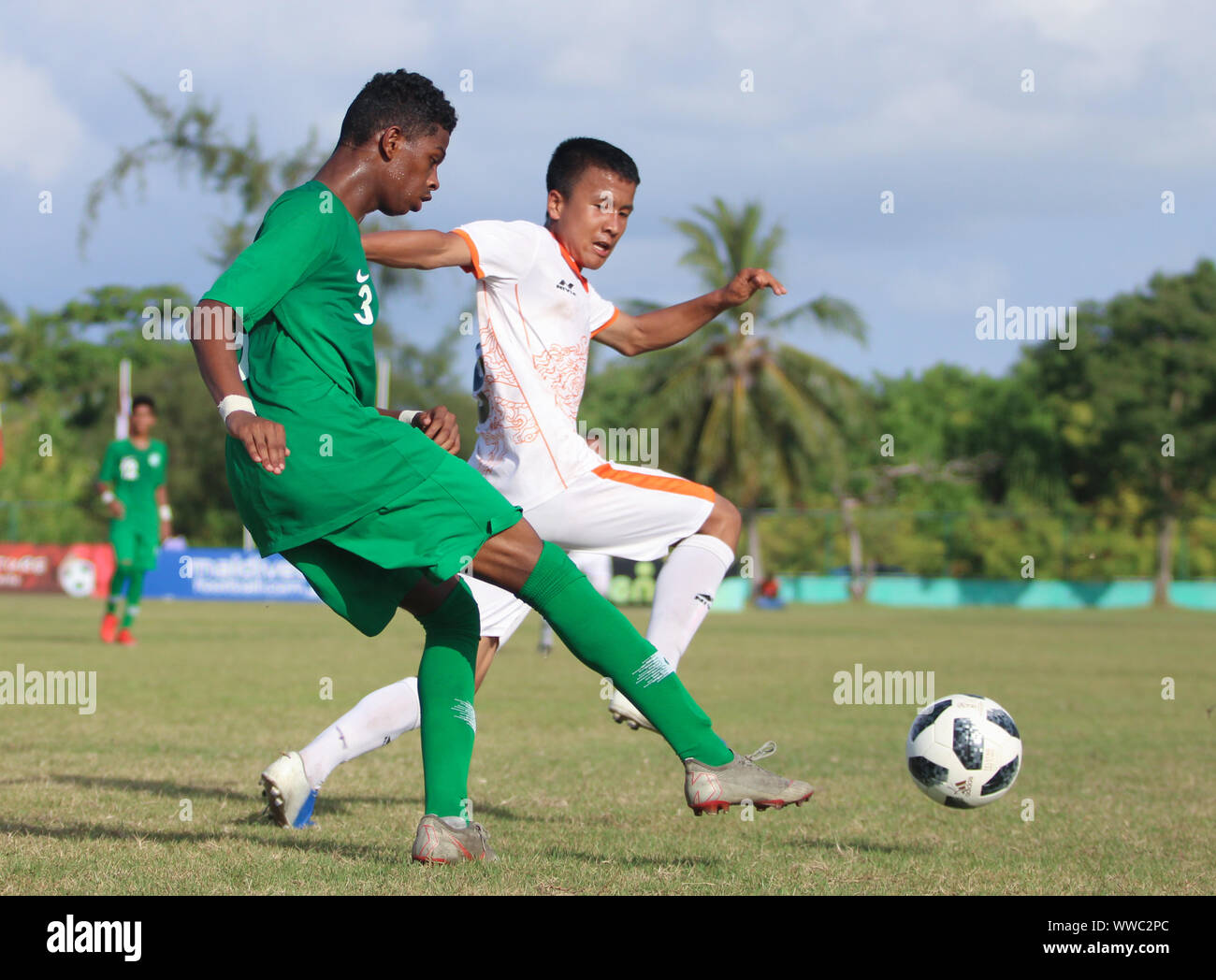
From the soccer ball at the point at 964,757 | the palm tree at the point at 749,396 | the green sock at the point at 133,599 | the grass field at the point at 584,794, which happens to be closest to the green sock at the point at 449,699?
the grass field at the point at 584,794

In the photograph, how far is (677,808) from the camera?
5.14 meters

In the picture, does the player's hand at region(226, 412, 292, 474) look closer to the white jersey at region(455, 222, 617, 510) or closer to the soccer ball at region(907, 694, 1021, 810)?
the white jersey at region(455, 222, 617, 510)

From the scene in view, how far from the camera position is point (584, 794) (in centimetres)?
549

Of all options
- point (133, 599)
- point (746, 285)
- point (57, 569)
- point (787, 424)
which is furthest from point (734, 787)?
point (787, 424)

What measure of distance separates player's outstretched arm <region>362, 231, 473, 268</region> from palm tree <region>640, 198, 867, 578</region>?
3861 centimetres

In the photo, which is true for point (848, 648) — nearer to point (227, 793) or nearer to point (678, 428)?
point (227, 793)

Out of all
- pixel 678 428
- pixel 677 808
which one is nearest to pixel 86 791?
pixel 677 808

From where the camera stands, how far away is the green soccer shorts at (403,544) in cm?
345

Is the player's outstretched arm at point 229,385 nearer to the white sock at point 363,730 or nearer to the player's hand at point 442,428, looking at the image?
the player's hand at point 442,428

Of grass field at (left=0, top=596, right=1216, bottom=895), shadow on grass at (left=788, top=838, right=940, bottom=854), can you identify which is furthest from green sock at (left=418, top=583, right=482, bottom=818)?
shadow on grass at (left=788, top=838, right=940, bottom=854)

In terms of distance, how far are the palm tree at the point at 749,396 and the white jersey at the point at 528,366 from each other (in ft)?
125

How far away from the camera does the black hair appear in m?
4.62

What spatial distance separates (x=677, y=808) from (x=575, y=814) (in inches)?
16.8
